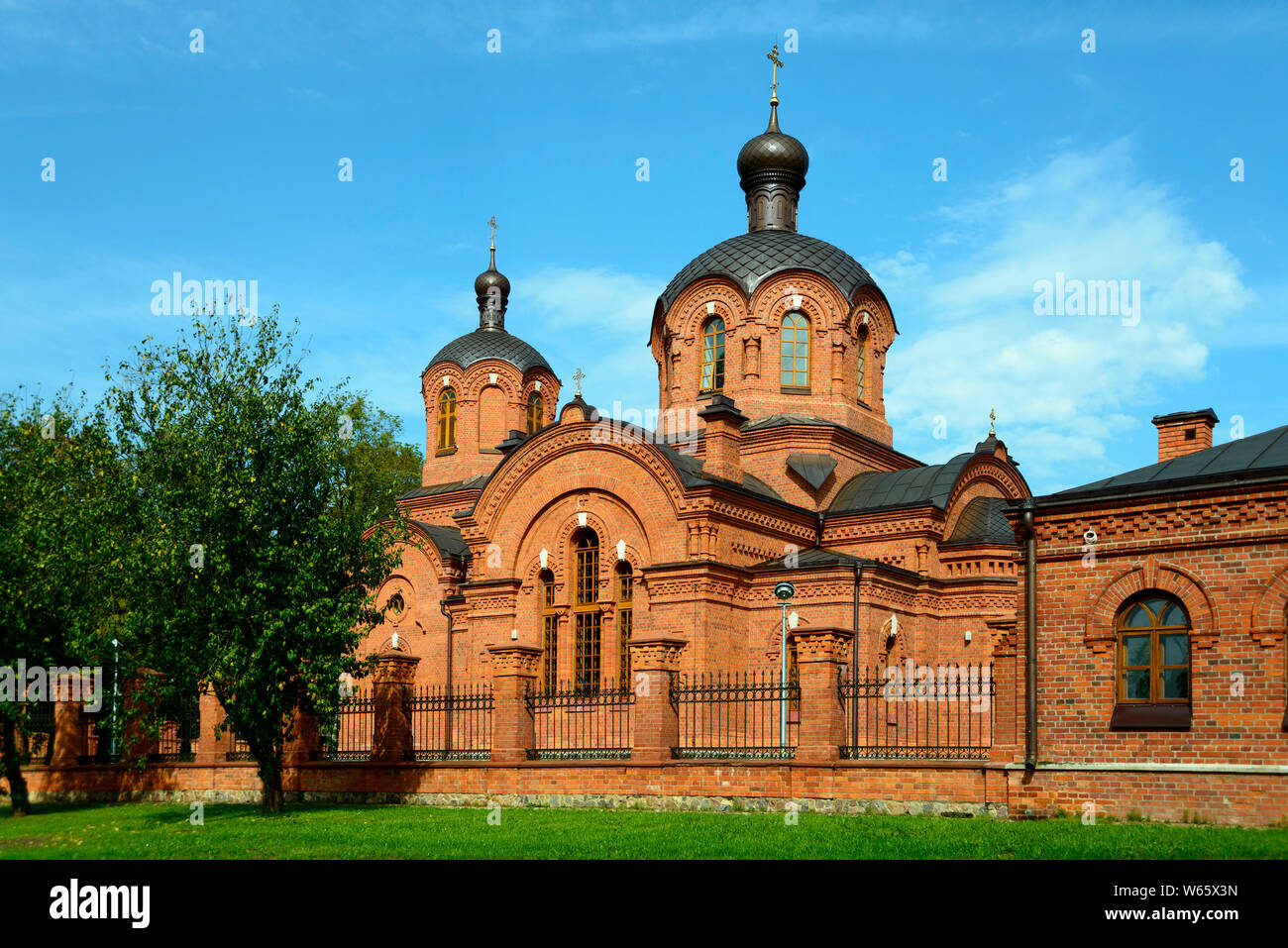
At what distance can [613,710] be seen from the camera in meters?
22.2

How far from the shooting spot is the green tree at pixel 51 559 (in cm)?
1905

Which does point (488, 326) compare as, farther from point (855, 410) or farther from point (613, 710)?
point (613, 710)

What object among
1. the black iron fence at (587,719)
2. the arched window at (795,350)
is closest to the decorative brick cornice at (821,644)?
the black iron fence at (587,719)

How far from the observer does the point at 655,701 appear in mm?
17641

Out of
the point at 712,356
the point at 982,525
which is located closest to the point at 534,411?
the point at 712,356

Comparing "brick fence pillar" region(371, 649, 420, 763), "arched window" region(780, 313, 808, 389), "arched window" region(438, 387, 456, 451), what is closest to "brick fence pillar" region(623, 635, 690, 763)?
"brick fence pillar" region(371, 649, 420, 763)

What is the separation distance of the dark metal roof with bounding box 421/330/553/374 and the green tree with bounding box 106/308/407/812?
16.1 m

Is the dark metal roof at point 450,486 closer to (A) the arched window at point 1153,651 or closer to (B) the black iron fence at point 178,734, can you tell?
(B) the black iron fence at point 178,734

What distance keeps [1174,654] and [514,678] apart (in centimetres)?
902

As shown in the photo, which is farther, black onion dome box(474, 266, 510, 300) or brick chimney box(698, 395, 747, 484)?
black onion dome box(474, 266, 510, 300)

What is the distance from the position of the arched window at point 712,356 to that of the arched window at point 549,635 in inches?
244

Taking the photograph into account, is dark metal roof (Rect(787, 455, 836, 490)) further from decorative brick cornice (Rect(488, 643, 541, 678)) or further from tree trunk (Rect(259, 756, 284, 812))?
tree trunk (Rect(259, 756, 284, 812))

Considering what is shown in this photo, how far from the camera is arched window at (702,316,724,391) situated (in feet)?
94.5
